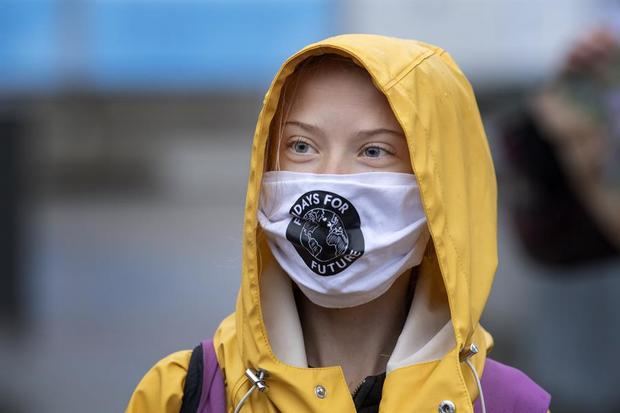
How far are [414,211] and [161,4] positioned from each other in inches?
386

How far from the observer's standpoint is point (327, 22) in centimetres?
1142

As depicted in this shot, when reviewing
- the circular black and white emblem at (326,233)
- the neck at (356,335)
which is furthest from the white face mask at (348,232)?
the neck at (356,335)

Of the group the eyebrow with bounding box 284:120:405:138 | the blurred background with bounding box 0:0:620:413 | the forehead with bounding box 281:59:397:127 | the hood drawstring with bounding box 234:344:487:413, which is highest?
the forehead with bounding box 281:59:397:127

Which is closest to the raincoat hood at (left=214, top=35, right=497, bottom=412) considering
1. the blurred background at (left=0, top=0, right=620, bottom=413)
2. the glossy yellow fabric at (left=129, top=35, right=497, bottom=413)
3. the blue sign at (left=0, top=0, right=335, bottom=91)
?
the glossy yellow fabric at (left=129, top=35, right=497, bottom=413)

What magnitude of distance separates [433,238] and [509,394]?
434mm

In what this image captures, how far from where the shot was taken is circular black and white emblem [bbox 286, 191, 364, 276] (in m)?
2.81

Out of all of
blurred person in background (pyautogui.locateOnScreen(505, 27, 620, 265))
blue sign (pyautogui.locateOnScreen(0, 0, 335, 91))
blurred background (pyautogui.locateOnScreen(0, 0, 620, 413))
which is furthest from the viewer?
blue sign (pyautogui.locateOnScreen(0, 0, 335, 91))

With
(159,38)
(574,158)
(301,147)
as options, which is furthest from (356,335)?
(159,38)

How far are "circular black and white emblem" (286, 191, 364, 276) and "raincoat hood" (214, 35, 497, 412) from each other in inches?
5.5

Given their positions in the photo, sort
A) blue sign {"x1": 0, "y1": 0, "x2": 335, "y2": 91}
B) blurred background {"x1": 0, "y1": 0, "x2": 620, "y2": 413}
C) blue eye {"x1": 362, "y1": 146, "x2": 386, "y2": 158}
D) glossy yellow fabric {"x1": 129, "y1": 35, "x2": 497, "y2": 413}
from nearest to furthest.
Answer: glossy yellow fabric {"x1": 129, "y1": 35, "x2": 497, "y2": 413}, blue eye {"x1": 362, "y1": 146, "x2": 386, "y2": 158}, blurred background {"x1": 0, "y1": 0, "x2": 620, "y2": 413}, blue sign {"x1": 0, "y1": 0, "x2": 335, "y2": 91}

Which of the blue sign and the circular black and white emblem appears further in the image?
the blue sign

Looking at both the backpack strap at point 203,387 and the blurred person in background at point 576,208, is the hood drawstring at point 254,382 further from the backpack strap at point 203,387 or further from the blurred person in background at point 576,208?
the blurred person in background at point 576,208

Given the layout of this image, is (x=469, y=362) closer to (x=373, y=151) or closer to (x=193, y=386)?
(x=373, y=151)

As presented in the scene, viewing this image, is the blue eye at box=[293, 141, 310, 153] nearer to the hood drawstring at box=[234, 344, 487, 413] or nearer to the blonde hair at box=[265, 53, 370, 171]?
the blonde hair at box=[265, 53, 370, 171]
